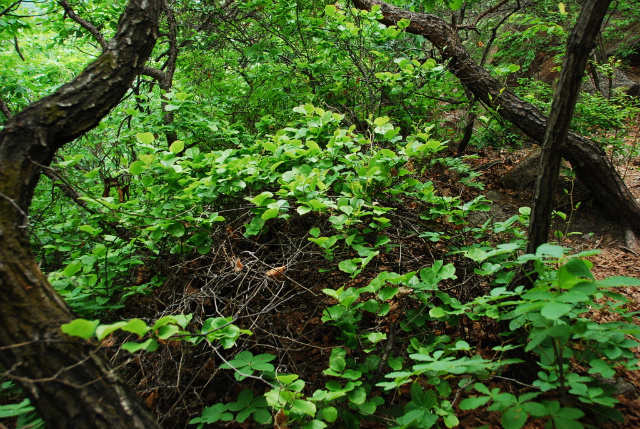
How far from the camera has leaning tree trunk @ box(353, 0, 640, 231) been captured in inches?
154

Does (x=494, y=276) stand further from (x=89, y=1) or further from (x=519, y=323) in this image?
(x=89, y=1)

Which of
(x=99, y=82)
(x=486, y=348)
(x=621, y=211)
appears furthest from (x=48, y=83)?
(x=621, y=211)

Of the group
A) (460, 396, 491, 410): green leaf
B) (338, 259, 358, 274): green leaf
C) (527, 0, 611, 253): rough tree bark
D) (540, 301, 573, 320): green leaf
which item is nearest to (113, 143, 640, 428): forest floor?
(338, 259, 358, 274): green leaf

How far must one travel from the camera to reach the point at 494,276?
7.23 feet

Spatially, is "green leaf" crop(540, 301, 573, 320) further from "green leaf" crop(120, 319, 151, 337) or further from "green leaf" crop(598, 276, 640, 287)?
"green leaf" crop(120, 319, 151, 337)

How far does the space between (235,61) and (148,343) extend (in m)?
4.86

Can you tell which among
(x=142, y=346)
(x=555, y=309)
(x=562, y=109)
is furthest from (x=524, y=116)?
(x=142, y=346)

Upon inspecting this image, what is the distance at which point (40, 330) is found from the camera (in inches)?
43.6

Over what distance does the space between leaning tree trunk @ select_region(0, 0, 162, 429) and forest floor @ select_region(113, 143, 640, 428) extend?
24.0 inches

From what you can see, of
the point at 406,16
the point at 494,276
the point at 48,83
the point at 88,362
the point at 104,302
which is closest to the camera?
the point at 88,362

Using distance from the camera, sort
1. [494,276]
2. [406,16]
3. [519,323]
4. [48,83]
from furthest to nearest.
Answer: [48,83] < [406,16] < [494,276] < [519,323]

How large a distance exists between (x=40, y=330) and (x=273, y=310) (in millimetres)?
1316

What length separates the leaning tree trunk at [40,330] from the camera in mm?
1076

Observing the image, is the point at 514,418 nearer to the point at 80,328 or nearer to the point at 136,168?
the point at 80,328
